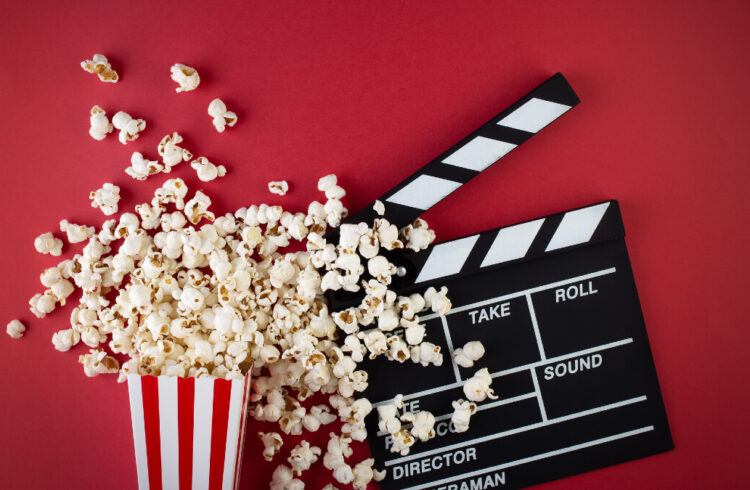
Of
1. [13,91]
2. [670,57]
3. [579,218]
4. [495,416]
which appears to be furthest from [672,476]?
[13,91]

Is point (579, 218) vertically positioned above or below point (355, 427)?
above

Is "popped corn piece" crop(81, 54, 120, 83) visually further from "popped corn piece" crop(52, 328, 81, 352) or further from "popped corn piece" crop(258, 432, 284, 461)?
"popped corn piece" crop(258, 432, 284, 461)

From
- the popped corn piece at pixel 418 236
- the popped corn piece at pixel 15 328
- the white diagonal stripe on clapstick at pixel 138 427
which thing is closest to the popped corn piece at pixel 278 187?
the popped corn piece at pixel 418 236

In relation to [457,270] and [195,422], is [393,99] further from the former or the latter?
[195,422]

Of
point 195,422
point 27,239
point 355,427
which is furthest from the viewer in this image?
point 27,239

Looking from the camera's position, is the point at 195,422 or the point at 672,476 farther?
the point at 672,476

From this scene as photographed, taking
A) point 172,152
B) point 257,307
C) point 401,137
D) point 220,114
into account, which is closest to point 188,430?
point 257,307

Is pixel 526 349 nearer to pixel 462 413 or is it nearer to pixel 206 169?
pixel 462 413
